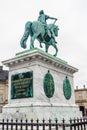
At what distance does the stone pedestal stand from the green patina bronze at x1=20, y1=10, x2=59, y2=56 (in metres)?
1.16

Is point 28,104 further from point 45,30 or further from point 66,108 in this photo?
point 45,30

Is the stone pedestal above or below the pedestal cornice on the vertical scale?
below

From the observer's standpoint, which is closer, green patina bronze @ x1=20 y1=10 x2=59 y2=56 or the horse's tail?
green patina bronze @ x1=20 y1=10 x2=59 y2=56

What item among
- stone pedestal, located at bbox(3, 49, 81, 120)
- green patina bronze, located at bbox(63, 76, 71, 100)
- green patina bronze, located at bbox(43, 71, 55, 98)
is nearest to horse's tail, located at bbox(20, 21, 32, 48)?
stone pedestal, located at bbox(3, 49, 81, 120)

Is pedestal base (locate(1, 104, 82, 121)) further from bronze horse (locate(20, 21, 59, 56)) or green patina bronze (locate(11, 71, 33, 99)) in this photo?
bronze horse (locate(20, 21, 59, 56))

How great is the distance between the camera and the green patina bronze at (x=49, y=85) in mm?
13078

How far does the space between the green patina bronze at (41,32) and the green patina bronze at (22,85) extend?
1915mm

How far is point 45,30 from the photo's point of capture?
14.7 meters

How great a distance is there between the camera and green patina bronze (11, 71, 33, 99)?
41.8 feet

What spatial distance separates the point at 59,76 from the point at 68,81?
48.0 inches

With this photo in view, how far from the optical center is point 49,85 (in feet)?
43.8

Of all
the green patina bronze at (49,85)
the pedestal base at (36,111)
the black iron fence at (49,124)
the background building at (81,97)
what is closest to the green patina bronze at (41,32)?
the green patina bronze at (49,85)

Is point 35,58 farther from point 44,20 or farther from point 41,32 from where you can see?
point 44,20

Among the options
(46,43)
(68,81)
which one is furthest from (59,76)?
(46,43)
